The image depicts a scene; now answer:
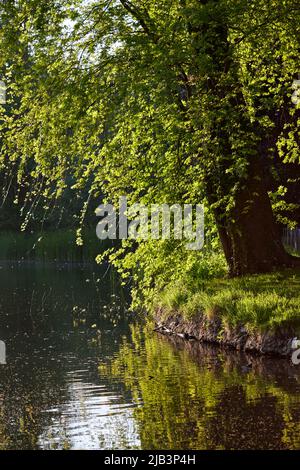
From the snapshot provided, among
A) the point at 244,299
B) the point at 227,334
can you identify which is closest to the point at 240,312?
the point at 244,299

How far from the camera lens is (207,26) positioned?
17.0 meters

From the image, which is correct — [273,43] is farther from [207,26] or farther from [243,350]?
[243,350]

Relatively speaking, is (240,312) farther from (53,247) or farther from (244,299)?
(53,247)

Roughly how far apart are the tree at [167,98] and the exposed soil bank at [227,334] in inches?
68.4

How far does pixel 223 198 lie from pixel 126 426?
25.1 ft

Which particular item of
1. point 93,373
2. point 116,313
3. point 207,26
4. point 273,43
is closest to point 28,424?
point 93,373

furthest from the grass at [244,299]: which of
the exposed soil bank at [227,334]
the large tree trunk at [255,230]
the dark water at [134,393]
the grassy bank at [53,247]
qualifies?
the grassy bank at [53,247]

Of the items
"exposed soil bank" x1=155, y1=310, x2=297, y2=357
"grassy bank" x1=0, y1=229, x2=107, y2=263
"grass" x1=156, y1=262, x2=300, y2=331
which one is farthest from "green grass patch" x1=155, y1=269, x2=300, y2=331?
"grassy bank" x1=0, y1=229, x2=107, y2=263

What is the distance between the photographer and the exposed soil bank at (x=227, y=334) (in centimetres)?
1472

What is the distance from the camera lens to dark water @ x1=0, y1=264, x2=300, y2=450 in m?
9.63

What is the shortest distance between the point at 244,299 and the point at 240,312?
0.40 meters

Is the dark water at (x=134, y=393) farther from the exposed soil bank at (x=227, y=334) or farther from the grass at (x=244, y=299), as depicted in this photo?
the grass at (x=244, y=299)

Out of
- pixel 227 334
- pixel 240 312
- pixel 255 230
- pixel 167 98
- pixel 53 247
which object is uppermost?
pixel 167 98

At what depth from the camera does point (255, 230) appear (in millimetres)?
18609
